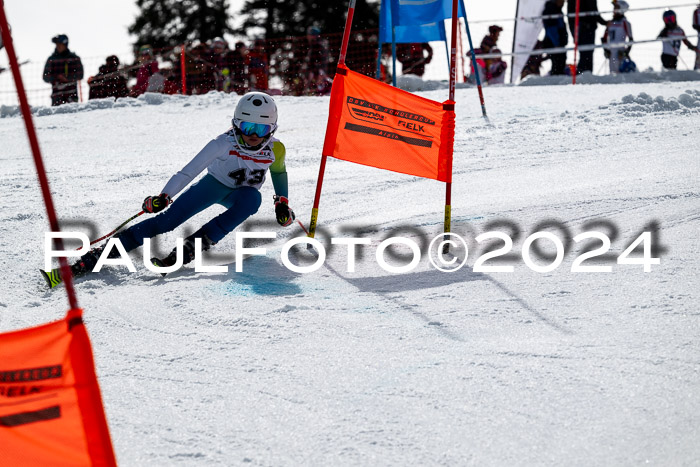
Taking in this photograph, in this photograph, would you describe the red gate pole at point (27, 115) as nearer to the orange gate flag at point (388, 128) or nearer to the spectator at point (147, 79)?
the orange gate flag at point (388, 128)

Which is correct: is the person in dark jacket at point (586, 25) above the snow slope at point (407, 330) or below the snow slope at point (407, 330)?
above

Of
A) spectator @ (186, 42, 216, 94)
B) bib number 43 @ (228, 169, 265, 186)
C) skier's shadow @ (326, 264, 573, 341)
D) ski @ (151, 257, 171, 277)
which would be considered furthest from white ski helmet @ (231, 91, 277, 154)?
spectator @ (186, 42, 216, 94)

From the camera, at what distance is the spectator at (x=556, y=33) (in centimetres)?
1291

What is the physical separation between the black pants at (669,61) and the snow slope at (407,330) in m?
5.63

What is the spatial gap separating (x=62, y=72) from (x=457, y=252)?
32.2ft

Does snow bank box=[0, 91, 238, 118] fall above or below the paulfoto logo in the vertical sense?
above

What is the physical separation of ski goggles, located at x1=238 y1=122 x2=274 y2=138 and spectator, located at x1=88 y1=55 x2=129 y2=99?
30.1ft

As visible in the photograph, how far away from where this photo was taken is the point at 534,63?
14.0 m

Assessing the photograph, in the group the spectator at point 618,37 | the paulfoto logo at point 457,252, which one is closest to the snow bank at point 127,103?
the spectator at point 618,37

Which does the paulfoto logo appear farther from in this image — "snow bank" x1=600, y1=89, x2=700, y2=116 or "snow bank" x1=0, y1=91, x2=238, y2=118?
"snow bank" x1=0, y1=91, x2=238, y2=118

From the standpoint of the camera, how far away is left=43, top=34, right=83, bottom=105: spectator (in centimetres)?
1302

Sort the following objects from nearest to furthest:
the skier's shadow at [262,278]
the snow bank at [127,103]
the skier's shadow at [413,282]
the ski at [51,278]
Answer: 1. the skier's shadow at [413,282]
2. the skier's shadow at [262,278]
3. the ski at [51,278]
4. the snow bank at [127,103]

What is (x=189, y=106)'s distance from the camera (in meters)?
12.4

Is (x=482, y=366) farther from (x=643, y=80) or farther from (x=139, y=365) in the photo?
(x=643, y=80)
